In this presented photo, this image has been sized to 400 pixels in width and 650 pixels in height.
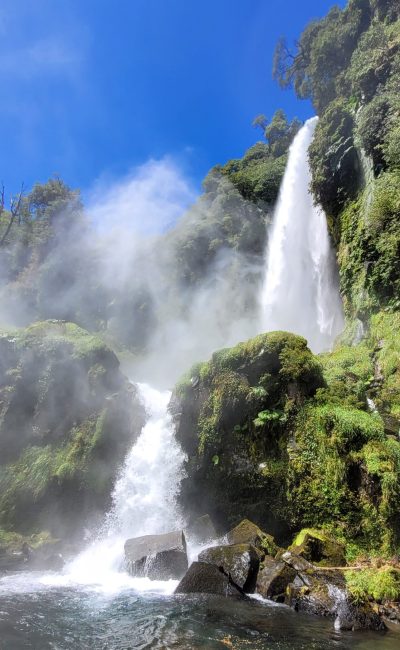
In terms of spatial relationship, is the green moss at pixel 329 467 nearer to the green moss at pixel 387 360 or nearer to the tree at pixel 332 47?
the green moss at pixel 387 360

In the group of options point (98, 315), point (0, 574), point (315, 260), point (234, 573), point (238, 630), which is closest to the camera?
point (238, 630)

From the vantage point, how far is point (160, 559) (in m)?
10.8

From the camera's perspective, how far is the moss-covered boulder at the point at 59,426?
52.4 ft

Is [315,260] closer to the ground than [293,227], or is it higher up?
closer to the ground

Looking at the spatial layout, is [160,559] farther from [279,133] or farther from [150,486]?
[279,133]

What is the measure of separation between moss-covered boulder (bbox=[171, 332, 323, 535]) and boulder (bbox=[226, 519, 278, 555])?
1349mm

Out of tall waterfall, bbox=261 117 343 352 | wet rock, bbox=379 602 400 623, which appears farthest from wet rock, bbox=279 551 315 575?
tall waterfall, bbox=261 117 343 352

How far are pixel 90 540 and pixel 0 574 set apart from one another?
3.32m

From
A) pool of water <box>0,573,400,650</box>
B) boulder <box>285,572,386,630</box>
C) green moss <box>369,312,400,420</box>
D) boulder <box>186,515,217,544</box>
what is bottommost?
pool of water <box>0,573,400,650</box>

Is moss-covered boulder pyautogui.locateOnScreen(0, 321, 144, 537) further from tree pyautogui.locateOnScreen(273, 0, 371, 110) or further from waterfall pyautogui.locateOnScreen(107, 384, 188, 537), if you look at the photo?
tree pyautogui.locateOnScreen(273, 0, 371, 110)

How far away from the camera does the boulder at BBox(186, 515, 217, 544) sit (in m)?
12.7

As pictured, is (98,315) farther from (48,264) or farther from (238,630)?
(238,630)

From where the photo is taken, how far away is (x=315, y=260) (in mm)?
25688

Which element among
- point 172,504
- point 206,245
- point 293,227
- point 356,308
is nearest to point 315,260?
point 293,227
